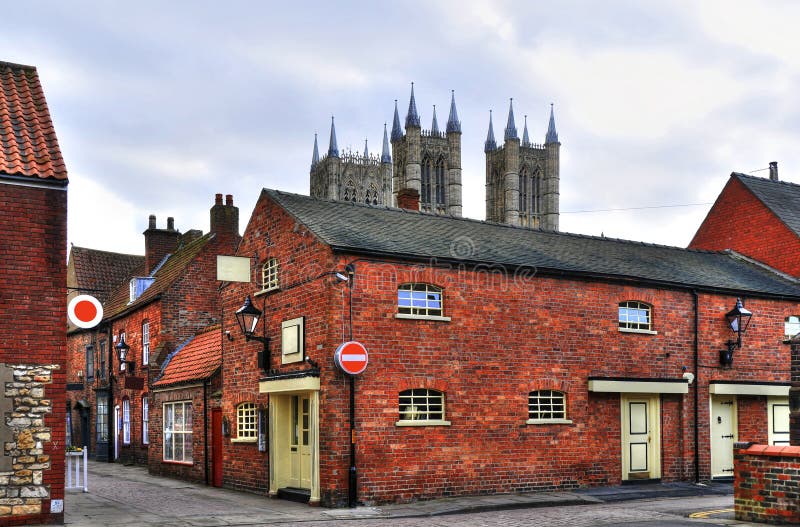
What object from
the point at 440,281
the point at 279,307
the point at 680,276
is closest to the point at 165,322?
the point at 279,307

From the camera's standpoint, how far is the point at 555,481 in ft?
68.0

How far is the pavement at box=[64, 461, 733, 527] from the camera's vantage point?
1636 centimetres

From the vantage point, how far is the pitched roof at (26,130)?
15328mm

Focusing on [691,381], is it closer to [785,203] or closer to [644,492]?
[644,492]

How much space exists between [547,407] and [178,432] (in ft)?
36.7

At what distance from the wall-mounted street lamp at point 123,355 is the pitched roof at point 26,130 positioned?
16.1 metres

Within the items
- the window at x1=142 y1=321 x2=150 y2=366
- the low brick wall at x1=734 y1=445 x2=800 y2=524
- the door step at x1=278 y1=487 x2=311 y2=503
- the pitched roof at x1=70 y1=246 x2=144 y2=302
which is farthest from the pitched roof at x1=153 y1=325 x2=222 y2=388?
the low brick wall at x1=734 y1=445 x2=800 y2=524

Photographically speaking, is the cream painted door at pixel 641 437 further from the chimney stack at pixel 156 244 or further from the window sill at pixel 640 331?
the chimney stack at pixel 156 244

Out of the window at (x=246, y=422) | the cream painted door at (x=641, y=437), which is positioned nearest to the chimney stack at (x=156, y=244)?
the window at (x=246, y=422)

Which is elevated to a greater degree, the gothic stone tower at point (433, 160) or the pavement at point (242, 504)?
the gothic stone tower at point (433, 160)

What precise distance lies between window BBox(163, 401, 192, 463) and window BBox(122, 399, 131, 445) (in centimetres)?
660

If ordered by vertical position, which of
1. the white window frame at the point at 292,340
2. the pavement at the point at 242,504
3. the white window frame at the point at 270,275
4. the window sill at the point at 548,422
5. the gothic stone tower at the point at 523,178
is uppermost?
the gothic stone tower at the point at 523,178

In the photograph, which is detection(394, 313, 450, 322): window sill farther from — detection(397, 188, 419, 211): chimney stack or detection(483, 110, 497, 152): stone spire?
detection(483, 110, 497, 152): stone spire

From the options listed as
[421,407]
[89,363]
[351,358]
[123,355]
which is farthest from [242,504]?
[89,363]
